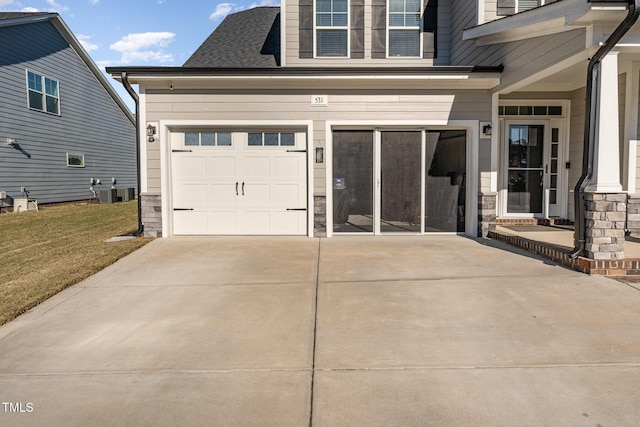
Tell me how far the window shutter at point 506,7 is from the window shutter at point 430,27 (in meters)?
1.64

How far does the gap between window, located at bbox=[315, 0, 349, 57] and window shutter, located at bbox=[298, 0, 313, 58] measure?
0.15 metres

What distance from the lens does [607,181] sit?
530 cm

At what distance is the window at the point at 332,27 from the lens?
9.84m

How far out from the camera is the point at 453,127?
27.1 feet

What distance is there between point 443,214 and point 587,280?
11.8 ft

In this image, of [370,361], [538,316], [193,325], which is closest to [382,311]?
[370,361]

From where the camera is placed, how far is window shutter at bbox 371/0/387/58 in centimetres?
985

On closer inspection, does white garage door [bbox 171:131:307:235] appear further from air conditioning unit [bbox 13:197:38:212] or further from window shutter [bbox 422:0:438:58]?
air conditioning unit [bbox 13:197:38:212]

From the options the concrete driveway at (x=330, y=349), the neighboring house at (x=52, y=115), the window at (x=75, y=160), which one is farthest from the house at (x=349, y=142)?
the window at (x=75, y=160)

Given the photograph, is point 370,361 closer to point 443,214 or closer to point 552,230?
point 443,214

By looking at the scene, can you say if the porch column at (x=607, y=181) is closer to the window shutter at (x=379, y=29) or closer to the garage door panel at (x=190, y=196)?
the window shutter at (x=379, y=29)

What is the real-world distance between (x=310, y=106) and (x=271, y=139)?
1.01 m

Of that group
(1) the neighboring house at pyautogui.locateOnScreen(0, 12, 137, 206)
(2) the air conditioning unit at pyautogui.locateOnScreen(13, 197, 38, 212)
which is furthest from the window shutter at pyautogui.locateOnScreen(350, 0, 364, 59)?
(2) the air conditioning unit at pyautogui.locateOnScreen(13, 197, 38, 212)

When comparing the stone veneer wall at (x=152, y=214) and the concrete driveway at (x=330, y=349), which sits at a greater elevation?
the stone veneer wall at (x=152, y=214)
